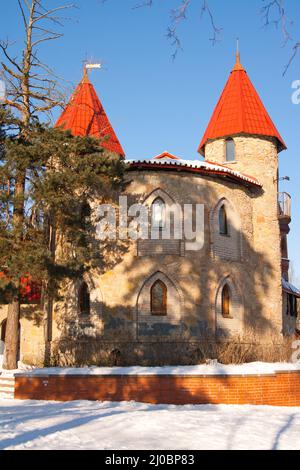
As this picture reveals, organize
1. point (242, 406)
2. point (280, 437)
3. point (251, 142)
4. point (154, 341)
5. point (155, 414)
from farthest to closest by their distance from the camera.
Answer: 1. point (251, 142)
2. point (154, 341)
3. point (242, 406)
4. point (155, 414)
5. point (280, 437)

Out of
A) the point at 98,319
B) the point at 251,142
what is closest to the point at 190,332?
the point at 98,319

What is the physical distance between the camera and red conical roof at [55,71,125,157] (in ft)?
67.6

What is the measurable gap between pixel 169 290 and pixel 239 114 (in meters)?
8.73

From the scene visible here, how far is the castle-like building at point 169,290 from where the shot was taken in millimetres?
17062

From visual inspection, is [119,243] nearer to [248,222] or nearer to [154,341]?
[154,341]

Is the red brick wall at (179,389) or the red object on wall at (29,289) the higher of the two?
the red object on wall at (29,289)

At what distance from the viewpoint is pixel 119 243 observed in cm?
1758

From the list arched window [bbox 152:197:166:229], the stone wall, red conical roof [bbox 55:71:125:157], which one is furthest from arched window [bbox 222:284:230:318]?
A: red conical roof [bbox 55:71:125:157]

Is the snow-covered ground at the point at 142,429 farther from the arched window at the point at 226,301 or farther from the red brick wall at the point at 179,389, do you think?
the arched window at the point at 226,301

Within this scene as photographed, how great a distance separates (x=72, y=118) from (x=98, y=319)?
26.6ft

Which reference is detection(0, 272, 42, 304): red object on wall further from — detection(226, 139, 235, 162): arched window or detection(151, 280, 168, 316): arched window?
detection(226, 139, 235, 162): arched window

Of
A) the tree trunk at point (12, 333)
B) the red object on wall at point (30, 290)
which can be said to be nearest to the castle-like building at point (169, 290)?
the red object on wall at point (30, 290)

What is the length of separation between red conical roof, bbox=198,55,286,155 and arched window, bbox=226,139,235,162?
1.17ft

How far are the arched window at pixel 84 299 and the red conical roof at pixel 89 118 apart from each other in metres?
5.53
